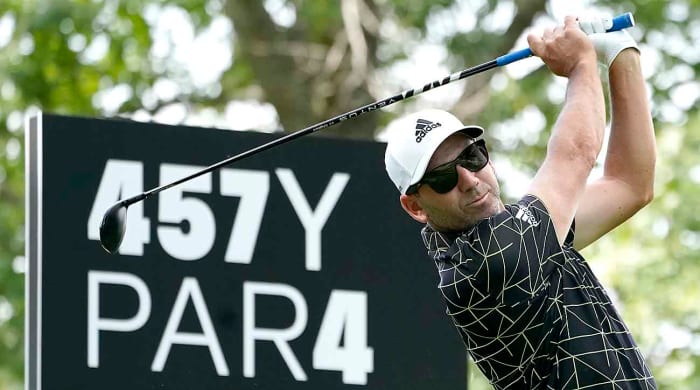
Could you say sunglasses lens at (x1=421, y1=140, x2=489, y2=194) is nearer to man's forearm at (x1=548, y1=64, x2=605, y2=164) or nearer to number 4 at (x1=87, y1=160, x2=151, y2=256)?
man's forearm at (x1=548, y1=64, x2=605, y2=164)

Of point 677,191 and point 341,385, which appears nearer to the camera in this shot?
point 341,385

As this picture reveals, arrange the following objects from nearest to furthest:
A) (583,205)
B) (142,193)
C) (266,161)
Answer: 1. (583,205)
2. (142,193)
3. (266,161)

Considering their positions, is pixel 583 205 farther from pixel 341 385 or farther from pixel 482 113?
pixel 482 113

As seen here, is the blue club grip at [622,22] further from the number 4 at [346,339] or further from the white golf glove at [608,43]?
the number 4 at [346,339]

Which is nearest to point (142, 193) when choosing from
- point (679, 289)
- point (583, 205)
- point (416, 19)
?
point (583, 205)

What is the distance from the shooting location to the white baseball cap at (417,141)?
4.89 metres

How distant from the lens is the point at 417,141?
194 inches

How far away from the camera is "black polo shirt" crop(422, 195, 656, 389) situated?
189 inches

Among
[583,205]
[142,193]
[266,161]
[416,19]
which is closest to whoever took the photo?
[583,205]

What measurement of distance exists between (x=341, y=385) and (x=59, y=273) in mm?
1115

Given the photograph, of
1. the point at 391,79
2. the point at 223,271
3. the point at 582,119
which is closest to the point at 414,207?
A: the point at 582,119

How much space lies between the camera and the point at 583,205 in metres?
5.32

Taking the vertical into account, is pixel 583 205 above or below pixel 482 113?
below

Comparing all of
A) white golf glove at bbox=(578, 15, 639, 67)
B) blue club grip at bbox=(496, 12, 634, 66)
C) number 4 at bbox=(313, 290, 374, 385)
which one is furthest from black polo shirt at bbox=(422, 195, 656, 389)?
number 4 at bbox=(313, 290, 374, 385)
